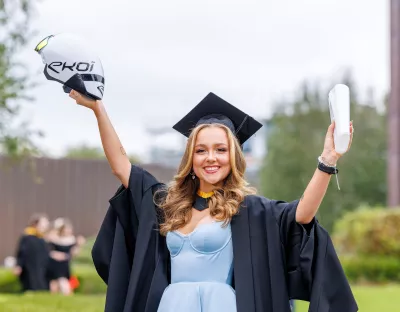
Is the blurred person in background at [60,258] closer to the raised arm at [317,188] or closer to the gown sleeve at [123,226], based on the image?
the gown sleeve at [123,226]

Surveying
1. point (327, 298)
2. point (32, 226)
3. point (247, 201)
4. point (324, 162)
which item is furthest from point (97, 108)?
point (32, 226)

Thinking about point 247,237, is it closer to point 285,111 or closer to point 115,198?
point 115,198

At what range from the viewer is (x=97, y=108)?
4.19 meters

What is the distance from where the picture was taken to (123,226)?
14.0 ft

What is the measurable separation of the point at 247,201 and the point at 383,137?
2822cm

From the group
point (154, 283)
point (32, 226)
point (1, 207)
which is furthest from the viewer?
point (1, 207)

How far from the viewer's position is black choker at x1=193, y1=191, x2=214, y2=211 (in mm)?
4188

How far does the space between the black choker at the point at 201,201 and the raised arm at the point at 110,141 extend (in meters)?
0.36

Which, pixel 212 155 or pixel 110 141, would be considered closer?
pixel 212 155

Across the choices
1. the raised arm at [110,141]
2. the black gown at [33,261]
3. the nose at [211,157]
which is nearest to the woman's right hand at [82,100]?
the raised arm at [110,141]

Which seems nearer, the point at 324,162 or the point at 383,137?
the point at 324,162

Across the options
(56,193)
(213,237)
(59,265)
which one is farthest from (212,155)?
(56,193)

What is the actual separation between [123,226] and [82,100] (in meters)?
0.66

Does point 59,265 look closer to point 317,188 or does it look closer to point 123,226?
point 123,226
